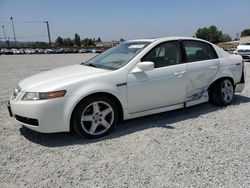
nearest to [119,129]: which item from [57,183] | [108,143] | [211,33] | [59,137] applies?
[108,143]

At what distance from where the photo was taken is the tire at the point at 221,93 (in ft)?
17.6

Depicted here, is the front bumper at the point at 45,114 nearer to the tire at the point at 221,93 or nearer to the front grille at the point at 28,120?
the front grille at the point at 28,120

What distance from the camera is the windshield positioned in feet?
14.4

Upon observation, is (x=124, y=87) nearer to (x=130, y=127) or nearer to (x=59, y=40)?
(x=130, y=127)

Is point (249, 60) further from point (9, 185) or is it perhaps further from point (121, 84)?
point (9, 185)

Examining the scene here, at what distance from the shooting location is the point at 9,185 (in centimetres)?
284

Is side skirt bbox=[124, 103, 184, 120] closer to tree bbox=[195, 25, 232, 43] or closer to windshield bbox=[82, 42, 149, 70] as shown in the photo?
windshield bbox=[82, 42, 149, 70]

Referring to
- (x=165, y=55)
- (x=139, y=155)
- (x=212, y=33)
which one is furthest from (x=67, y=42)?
(x=139, y=155)

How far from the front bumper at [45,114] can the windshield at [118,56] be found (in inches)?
45.7

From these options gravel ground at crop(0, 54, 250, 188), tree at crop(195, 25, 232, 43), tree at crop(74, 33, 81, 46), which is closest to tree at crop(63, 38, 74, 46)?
tree at crop(74, 33, 81, 46)

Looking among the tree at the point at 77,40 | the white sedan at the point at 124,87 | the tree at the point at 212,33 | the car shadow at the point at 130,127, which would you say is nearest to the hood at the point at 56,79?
the white sedan at the point at 124,87

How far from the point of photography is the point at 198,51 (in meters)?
5.13

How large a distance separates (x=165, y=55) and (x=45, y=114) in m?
2.34

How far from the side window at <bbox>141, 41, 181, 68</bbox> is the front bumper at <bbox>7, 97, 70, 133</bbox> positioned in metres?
1.61
